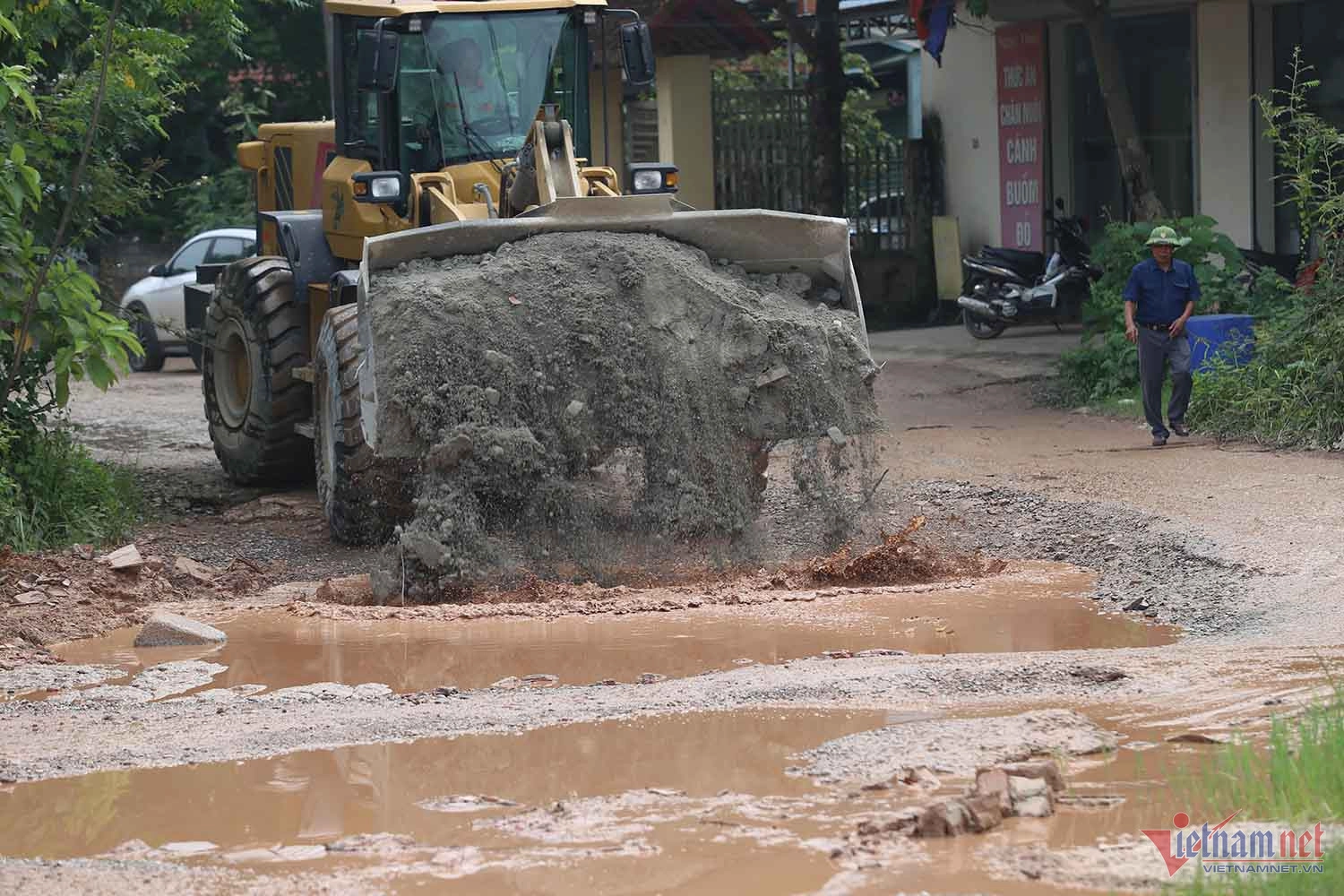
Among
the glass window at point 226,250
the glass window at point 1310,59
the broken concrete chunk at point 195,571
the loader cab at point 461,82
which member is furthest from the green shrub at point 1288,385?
the glass window at point 226,250

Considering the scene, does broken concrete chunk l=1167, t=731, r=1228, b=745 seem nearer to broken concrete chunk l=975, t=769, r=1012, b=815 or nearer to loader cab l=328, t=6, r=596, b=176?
broken concrete chunk l=975, t=769, r=1012, b=815

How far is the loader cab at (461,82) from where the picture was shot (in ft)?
31.3

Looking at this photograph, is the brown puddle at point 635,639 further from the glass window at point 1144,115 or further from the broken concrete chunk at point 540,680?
the glass window at point 1144,115

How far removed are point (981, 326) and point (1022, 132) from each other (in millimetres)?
2531

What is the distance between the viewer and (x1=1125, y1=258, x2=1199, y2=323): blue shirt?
37.2 ft

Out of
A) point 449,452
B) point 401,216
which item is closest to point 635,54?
point 401,216

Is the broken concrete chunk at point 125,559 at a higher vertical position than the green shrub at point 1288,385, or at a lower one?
lower

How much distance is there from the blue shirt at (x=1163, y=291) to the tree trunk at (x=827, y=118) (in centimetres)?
851

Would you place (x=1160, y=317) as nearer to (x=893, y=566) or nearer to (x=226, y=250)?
(x=893, y=566)

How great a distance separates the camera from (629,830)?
4465 mm

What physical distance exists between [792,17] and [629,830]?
15.8 meters

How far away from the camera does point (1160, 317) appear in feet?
37.3

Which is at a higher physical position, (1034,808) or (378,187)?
(378,187)

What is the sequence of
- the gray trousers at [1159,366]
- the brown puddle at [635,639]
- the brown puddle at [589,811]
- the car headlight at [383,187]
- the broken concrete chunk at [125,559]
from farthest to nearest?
the gray trousers at [1159,366] → the car headlight at [383,187] → the broken concrete chunk at [125,559] → the brown puddle at [635,639] → the brown puddle at [589,811]
